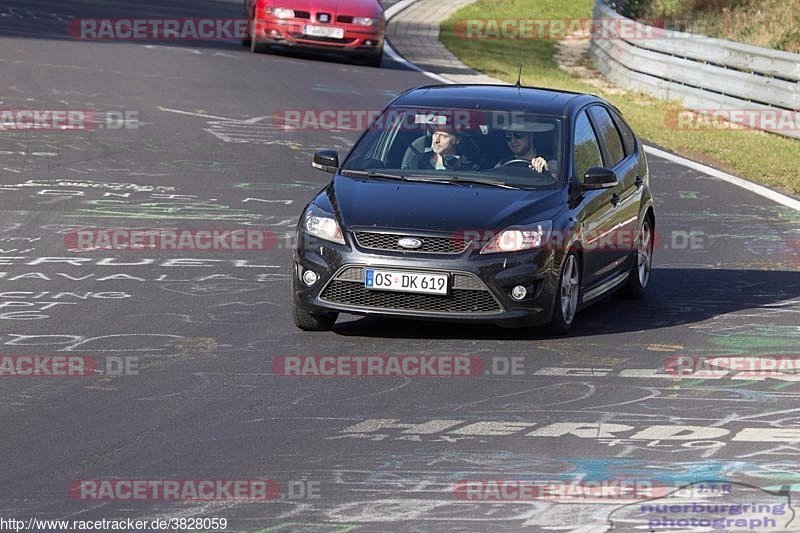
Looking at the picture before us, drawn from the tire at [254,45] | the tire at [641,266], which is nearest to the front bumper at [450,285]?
the tire at [641,266]

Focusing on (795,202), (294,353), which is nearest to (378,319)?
(294,353)

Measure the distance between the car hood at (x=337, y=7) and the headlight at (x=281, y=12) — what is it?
0.32 ft

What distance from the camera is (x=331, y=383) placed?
941 centimetres

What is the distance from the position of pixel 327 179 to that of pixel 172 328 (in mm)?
7595

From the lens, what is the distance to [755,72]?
24031 millimetres

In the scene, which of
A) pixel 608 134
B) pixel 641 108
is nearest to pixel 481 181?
pixel 608 134

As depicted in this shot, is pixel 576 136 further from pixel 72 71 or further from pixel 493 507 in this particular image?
pixel 72 71

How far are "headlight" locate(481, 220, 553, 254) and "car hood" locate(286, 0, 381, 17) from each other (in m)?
18.7

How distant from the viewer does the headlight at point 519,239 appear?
10414 millimetres

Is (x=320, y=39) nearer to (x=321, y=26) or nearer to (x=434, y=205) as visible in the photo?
(x=321, y=26)

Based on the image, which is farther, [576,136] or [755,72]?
[755,72]

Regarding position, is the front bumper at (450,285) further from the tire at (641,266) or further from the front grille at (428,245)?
the tire at (641,266)

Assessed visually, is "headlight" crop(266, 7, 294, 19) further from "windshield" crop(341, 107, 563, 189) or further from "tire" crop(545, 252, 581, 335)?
"tire" crop(545, 252, 581, 335)

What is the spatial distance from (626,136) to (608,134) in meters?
0.56
